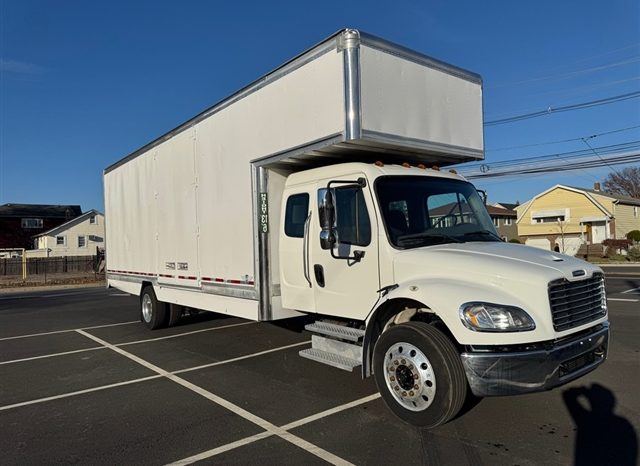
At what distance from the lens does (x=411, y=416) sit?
4496 mm

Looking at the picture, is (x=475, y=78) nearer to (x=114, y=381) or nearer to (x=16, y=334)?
(x=114, y=381)

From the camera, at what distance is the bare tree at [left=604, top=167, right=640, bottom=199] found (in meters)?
62.7

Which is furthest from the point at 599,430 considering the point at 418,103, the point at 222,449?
the point at 418,103

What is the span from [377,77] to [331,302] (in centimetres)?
252

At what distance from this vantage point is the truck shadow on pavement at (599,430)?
12.7 feet

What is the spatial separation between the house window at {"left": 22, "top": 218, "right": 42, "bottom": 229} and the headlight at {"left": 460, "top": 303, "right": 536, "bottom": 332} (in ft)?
211

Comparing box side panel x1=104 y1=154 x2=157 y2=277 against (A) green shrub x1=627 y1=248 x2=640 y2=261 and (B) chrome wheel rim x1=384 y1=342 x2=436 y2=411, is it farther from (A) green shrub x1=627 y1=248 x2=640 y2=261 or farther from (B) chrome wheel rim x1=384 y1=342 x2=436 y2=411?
(A) green shrub x1=627 y1=248 x2=640 y2=261

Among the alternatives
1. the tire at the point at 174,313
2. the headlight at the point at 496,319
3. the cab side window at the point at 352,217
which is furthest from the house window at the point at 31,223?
the headlight at the point at 496,319

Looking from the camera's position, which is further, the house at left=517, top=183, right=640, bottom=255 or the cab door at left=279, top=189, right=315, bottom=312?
the house at left=517, top=183, right=640, bottom=255

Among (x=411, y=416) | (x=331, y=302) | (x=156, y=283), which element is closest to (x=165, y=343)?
(x=156, y=283)

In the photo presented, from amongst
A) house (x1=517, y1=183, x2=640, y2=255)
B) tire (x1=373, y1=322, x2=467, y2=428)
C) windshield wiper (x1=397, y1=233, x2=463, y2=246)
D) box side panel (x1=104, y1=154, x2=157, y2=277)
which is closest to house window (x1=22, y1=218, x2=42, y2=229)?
house (x1=517, y1=183, x2=640, y2=255)

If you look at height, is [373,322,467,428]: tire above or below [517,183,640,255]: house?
below

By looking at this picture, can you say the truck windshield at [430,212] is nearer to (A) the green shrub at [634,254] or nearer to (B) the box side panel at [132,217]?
(B) the box side panel at [132,217]

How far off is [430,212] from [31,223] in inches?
2505
